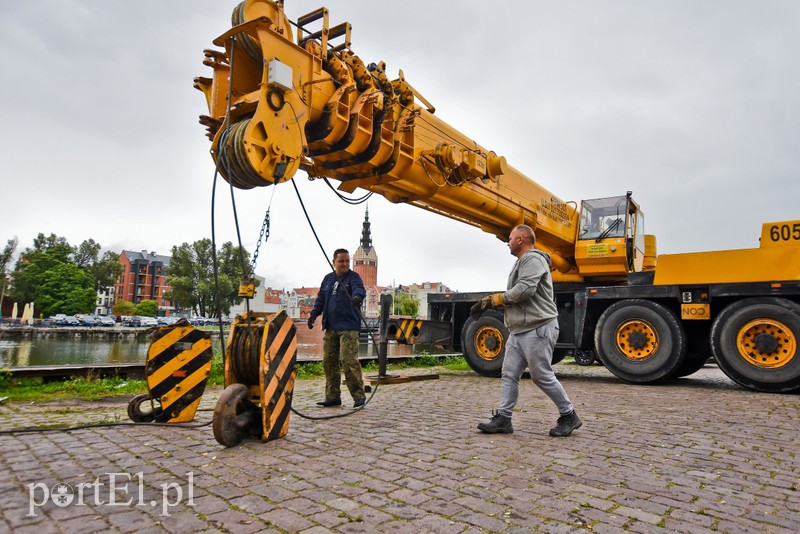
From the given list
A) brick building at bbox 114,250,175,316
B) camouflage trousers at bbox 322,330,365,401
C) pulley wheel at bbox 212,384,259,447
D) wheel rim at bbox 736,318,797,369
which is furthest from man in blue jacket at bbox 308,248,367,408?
brick building at bbox 114,250,175,316

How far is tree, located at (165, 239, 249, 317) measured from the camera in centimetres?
6669

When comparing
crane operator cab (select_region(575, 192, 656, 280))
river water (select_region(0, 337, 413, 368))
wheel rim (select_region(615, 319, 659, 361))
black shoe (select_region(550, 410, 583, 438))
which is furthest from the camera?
river water (select_region(0, 337, 413, 368))

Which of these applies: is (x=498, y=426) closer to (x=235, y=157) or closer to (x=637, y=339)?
(x=235, y=157)

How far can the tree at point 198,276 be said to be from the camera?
66.7 metres

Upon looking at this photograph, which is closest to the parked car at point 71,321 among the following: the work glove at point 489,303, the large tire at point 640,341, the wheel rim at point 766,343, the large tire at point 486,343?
the large tire at point 486,343

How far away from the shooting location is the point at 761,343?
7160 millimetres

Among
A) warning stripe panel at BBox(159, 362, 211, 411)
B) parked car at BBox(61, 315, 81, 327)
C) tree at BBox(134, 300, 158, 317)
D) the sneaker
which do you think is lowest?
parked car at BBox(61, 315, 81, 327)

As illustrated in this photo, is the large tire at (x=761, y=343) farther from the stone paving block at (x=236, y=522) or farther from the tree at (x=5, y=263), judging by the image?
the tree at (x=5, y=263)

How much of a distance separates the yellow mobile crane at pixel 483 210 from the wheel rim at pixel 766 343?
15mm

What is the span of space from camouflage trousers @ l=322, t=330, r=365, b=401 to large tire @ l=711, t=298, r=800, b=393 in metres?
5.39

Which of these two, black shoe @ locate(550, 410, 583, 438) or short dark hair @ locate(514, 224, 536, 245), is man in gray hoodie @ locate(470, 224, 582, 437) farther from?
short dark hair @ locate(514, 224, 536, 245)

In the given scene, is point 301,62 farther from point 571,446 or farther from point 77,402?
point 77,402

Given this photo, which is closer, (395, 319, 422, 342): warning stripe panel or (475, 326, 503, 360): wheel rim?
(395, 319, 422, 342): warning stripe panel

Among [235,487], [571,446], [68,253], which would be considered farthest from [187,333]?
[68,253]
